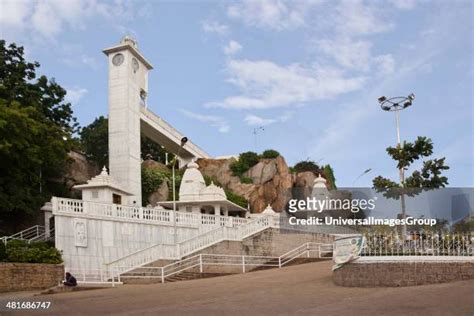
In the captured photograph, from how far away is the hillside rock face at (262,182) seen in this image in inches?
1895

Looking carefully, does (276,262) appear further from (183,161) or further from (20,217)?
(183,161)

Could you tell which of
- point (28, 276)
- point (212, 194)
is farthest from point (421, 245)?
point (212, 194)

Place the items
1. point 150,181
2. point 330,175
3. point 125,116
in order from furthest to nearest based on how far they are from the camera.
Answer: point 330,175, point 150,181, point 125,116

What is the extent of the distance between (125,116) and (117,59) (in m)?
3.84

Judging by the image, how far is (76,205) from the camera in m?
27.5

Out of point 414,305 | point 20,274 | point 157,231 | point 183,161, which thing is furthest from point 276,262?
point 183,161

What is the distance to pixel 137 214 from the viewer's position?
29.8 m

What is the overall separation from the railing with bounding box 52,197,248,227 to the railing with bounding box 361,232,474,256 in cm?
1433


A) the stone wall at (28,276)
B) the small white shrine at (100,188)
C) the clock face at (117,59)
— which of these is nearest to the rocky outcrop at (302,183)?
the clock face at (117,59)

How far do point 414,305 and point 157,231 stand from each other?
18503 mm

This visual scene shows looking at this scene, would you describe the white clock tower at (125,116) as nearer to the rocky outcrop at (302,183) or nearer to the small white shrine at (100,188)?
the small white shrine at (100,188)

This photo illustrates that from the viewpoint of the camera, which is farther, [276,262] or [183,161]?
[183,161]

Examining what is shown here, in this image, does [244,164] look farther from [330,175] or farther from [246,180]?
[330,175]

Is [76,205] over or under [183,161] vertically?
under
